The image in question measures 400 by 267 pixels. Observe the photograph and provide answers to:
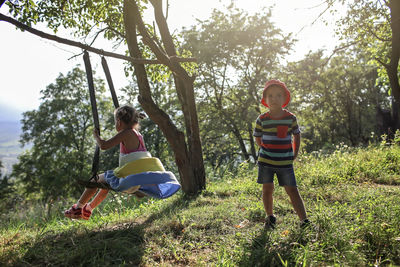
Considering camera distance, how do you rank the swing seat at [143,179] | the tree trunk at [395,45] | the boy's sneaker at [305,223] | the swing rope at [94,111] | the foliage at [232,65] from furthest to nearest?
the foliage at [232,65]
the tree trunk at [395,45]
the swing rope at [94,111]
the swing seat at [143,179]
the boy's sneaker at [305,223]

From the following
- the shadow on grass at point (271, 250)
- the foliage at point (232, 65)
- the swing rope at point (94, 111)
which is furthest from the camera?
the foliage at point (232, 65)

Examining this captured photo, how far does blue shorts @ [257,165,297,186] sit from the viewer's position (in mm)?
3345

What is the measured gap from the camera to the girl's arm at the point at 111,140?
11.2ft

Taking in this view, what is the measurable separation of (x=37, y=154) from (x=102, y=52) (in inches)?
932

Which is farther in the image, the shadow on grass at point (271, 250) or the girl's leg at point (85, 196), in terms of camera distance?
the girl's leg at point (85, 196)

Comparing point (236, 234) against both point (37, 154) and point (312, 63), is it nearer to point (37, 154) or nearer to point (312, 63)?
point (312, 63)

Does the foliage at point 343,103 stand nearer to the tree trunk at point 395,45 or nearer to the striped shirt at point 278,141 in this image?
the tree trunk at point 395,45

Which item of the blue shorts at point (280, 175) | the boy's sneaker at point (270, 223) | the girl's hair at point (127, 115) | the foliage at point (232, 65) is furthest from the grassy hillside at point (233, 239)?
the foliage at point (232, 65)

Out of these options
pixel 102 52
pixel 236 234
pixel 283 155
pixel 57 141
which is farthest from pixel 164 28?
pixel 57 141

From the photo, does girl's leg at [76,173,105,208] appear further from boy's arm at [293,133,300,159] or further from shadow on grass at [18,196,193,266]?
boy's arm at [293,133,300,159]

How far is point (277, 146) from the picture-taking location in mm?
3371

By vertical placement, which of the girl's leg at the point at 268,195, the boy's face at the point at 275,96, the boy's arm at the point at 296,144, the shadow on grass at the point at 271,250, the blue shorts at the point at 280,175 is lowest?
the shadow on grass at the point at 271,250

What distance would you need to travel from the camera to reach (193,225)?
380 cm

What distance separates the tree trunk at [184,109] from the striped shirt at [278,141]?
2.56m
